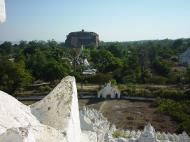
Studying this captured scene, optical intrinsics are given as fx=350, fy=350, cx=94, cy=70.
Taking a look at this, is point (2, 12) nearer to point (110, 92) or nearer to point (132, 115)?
point (132, 115)

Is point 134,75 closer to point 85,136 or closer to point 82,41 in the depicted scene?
point 85,136

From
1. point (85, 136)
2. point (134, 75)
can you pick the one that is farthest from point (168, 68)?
point (85, 136)

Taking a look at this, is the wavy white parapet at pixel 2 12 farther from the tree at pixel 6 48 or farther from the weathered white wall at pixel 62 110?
the tree at pixel 6 48

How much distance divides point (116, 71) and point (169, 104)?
16.0 metres

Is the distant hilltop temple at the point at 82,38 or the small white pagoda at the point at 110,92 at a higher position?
the distant hilltop temple at the point at 82,38

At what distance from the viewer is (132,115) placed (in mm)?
30531

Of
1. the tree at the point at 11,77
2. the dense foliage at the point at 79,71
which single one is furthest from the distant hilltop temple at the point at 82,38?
the tree at the point at 11,77

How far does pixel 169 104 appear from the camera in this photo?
33500 millimetres

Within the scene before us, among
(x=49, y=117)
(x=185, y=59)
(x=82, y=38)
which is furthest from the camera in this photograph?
(x=82, y=38)

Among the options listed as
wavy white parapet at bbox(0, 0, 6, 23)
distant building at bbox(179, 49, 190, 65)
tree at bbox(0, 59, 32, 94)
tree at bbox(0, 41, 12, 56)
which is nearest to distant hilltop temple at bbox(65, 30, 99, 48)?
tree at bbox(0, 41, 12, 56)

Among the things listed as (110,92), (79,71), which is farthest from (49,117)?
(79,71)

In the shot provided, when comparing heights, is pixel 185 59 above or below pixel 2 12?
below

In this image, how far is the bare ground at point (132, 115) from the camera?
27188 mm

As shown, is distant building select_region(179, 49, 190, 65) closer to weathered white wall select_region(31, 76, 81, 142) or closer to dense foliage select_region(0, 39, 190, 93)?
dense foliage select_region(0, 39, 190, 93)
